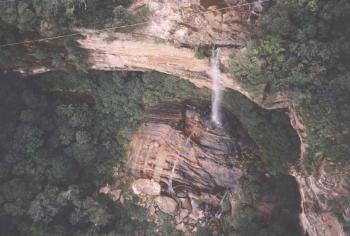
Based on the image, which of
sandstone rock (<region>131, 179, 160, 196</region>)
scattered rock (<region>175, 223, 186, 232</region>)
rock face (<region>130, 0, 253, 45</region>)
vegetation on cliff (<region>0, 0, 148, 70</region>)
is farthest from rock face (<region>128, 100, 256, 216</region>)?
vegetation on cliff (<region>0, 0, 148, 70</region>)

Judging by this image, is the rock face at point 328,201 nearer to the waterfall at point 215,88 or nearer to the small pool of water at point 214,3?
→ the waterfall at point 215,88

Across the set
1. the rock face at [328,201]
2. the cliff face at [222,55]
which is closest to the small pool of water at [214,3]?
the cliff face at [222,55]

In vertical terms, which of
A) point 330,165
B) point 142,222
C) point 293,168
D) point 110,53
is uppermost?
point 110,53

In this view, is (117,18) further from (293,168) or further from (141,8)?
(293,168)

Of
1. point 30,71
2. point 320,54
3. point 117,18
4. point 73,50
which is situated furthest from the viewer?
point 30,71

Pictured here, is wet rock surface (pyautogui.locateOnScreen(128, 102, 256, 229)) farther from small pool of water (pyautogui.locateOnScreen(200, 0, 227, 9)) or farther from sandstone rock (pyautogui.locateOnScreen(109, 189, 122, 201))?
small pool of water (pyautogui.locateOnScreen(200, 0, 227, 9))

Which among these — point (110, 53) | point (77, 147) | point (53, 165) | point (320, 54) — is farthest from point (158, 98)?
point (320, 54)

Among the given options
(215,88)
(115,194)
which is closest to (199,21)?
(215,88)
